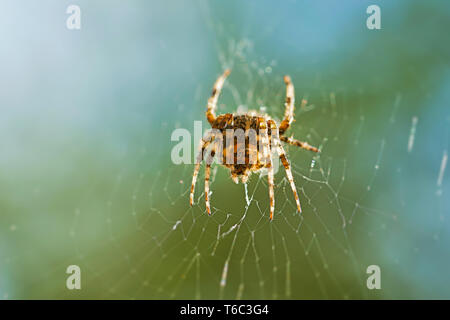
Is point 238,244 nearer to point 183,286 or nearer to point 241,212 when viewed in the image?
point 241,212

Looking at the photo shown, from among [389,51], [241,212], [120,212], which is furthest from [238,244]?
[389,51]

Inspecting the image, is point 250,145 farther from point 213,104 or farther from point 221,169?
point 221,169

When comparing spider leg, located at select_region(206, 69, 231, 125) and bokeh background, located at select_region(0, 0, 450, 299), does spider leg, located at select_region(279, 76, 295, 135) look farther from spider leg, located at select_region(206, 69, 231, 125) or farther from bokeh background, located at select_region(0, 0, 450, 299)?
bokeh background, located at select_region(0, 0, 450, 299)

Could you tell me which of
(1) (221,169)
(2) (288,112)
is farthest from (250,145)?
(1) (221,169)

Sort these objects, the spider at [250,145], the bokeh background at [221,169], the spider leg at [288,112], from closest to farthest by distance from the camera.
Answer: the spider at [250,145] < the spider leg at [288,112] < the bokeh background at [221,169]

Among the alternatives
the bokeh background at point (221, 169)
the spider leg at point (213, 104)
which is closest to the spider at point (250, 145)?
the spider leg at point (213, 104)

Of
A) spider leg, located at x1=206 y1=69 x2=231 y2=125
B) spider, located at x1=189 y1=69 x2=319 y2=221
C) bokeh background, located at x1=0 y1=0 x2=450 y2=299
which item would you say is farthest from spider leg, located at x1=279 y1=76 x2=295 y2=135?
bokeh background, located at x1=0 y1=0 x2=450 y2=299

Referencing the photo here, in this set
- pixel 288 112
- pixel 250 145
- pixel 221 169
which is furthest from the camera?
pixel 221 169

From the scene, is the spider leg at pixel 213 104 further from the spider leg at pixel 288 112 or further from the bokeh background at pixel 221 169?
the bokeh background at pixel 221 169
